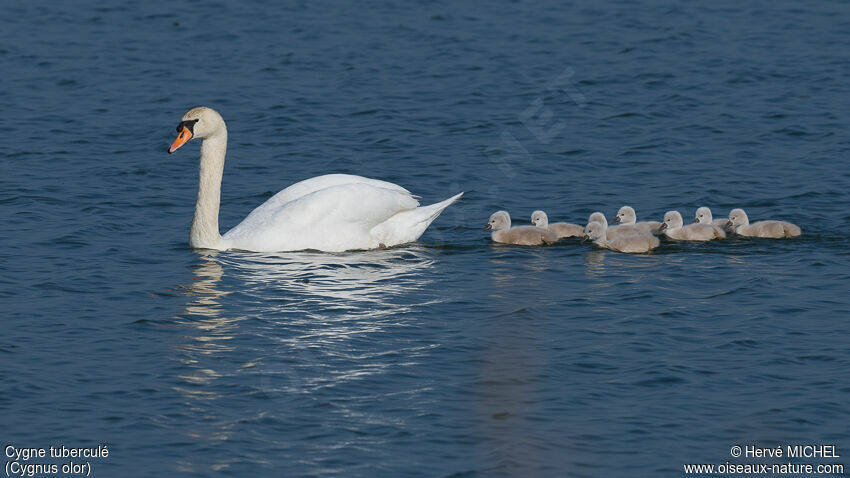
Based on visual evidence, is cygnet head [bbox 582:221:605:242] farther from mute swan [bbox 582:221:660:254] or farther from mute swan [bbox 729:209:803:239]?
mute swan [bbox 729:209:803:239]

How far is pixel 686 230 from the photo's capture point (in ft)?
49.8

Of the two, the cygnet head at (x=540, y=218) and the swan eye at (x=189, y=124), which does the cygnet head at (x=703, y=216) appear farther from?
the swan eye at (x=189, y=124)

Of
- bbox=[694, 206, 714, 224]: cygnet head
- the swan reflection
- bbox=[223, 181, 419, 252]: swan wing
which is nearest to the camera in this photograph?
the swan reflection

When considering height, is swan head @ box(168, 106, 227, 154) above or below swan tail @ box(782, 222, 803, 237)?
above

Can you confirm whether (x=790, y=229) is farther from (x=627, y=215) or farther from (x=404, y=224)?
(x=404, y=224)

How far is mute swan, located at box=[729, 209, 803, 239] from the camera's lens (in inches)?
593

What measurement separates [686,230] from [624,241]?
809mm

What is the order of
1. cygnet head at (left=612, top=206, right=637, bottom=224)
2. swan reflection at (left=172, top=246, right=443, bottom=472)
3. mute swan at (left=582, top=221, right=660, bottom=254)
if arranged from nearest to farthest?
swan reflection at (left=172, top=246, right=443, bottom=472) → mute swan at (left=582, top=221, right=660, bottom=254) → cygnet head at (left=612, top=206, right=637, bottom=224)

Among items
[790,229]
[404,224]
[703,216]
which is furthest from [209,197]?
[790,229]

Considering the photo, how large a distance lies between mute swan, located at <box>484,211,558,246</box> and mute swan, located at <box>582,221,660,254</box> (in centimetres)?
46

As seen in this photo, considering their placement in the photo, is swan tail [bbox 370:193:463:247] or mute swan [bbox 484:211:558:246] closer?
mute swan [bbox 484:211:558:246]

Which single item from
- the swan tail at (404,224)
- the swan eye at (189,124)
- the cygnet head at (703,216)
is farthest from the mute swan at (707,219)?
the swan eye at (189,124)

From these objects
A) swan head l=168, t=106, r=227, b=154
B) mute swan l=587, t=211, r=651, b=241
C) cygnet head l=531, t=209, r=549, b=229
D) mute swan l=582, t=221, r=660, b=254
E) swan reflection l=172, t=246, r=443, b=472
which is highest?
swan head l=168, t=106, r=227, b=154

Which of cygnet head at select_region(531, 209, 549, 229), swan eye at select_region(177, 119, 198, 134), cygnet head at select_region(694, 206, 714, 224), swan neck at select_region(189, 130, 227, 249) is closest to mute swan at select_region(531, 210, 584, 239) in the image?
cygnet head at select_region(531, 209, 549, 229)
